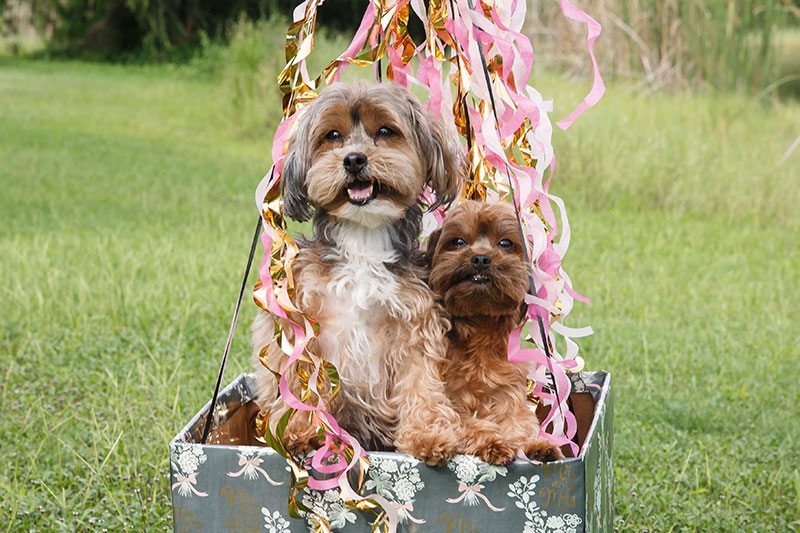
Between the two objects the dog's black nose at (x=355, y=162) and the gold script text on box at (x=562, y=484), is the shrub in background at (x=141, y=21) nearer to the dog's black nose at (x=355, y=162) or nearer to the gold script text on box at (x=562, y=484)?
the dog's black nose at (x=355, y=162)

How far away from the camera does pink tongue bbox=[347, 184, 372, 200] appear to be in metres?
2.42

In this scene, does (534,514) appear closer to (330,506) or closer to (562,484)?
(562,484)

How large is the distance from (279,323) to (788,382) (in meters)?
3.20

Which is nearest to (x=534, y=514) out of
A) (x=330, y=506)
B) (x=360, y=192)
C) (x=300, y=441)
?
(x=330, y=506)

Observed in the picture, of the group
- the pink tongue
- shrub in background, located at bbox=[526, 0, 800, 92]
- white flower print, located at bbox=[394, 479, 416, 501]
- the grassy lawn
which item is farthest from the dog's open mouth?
shrub in background, located at bbox=[526, 0, 800, 92]

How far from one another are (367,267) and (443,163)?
1.09 feet

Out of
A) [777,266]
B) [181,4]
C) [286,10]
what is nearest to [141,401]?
[777,266]

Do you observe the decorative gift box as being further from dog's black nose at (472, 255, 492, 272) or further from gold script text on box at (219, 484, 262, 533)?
dog's black nose at (472, 255, 492, 272)

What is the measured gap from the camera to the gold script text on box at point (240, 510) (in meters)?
2.32

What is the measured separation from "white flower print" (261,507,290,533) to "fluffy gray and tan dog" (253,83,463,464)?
0.16 meters

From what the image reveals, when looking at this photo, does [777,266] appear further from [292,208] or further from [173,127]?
[173,127]

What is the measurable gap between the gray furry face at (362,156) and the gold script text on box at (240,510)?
0.69 metres

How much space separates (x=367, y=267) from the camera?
8.23 feet

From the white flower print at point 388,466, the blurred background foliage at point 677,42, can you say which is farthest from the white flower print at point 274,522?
the blurred background foliage at point 677,42
